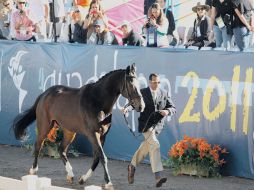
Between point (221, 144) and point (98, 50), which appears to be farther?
point (98, 50)

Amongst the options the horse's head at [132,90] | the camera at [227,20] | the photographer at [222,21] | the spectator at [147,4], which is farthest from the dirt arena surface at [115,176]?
the spectator at [147,4]

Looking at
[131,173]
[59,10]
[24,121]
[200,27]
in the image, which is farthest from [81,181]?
[59,10]

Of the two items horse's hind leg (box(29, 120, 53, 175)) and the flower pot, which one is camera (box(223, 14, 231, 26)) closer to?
the flower pot

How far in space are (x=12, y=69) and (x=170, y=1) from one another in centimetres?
409

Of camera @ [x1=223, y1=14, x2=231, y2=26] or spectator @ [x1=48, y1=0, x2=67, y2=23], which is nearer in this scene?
camera @ [x1=223, y1=14, x2=231, y2=26]

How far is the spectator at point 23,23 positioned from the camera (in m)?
17.3

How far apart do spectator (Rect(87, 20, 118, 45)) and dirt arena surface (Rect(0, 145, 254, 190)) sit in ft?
7.63

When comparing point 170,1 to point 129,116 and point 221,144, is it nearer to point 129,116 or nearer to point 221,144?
point 129,116

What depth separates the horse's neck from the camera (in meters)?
11.3

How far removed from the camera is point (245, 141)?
12.3 meters

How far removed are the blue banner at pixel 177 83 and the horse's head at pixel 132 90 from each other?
7.08ft

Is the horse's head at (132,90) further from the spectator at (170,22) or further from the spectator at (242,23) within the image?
the spectator at (170,22)

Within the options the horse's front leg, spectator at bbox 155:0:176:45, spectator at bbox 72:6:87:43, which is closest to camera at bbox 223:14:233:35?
spectator at bbox 155:0:176:45

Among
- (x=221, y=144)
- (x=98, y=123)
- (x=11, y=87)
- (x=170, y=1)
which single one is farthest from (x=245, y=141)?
(x=11, y=87)
